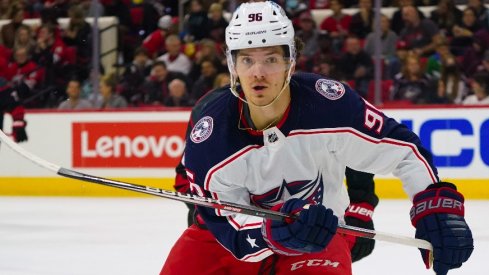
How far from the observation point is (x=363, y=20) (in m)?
9.06

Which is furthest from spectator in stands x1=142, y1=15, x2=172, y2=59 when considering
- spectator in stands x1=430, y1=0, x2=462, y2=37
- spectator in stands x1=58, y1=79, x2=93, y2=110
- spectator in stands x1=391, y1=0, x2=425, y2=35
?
spectator in stands x1=430, y1=0, x2=462, y2=37

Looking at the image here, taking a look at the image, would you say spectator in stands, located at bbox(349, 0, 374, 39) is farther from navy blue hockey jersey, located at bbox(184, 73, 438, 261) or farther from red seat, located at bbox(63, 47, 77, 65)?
navy blue hockey jersey, located at bbox(184, 73, 438, 261)

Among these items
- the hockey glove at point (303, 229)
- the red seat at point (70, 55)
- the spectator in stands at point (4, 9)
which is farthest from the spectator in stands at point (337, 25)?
the hockey glove at point (303, 229)

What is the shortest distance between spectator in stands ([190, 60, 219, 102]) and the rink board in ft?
0.95

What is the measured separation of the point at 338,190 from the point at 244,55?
0.52 metres

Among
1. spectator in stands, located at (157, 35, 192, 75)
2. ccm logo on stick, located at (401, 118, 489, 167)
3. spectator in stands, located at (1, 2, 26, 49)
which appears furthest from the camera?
spectator in stands, located at (1, 2, 26, 49)

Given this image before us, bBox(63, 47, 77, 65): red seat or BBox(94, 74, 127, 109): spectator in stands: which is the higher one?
BBox(63, 47, 77, 65): red seat

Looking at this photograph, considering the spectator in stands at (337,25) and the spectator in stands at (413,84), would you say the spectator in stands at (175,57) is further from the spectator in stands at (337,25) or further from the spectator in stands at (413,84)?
the spectator in stands at (413,84)

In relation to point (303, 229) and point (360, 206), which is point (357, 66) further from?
point (303, 229)

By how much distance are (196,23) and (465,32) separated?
101 inches

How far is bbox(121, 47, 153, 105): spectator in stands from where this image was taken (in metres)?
9.39

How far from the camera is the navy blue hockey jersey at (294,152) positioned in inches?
116

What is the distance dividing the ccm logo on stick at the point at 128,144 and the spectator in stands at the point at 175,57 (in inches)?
30.9

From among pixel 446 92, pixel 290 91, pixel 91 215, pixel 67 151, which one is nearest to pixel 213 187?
pixel 290 91
